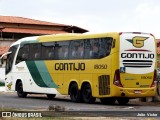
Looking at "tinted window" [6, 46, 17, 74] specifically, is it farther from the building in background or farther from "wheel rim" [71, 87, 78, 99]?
the building in background

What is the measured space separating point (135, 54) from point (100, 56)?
1556 millimetres

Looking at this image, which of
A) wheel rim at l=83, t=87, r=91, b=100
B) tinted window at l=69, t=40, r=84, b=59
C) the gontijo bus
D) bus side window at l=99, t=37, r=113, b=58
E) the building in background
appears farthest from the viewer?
the building in background

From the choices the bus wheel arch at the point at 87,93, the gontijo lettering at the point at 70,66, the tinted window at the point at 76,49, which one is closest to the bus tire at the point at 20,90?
the gontijo lettering at the point at 70,66

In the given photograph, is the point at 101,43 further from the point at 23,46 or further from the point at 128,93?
the point at 23,46

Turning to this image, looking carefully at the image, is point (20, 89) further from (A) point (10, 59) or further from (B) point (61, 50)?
(B) point (61, 50)

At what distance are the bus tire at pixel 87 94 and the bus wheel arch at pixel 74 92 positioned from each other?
0.25 m

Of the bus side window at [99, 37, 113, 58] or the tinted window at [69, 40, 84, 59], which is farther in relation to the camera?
the tinted window at [69, 40, 84, 59]

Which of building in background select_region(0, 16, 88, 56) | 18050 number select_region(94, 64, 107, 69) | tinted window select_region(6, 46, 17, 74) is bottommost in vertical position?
18050 number select_region(94, 64, 107, 69)

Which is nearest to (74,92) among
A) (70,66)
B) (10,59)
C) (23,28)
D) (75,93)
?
(75,93)

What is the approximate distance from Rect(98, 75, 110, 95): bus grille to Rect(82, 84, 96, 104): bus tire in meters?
0.81

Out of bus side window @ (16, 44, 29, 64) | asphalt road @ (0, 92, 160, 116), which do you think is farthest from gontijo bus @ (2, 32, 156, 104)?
asphalt road @ (0, 92, 160, 116)

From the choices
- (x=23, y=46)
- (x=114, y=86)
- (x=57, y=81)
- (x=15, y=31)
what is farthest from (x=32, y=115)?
(x=15, y=31)

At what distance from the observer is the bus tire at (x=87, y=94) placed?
2666cm

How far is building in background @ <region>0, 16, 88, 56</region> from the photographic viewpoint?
2857 inches
